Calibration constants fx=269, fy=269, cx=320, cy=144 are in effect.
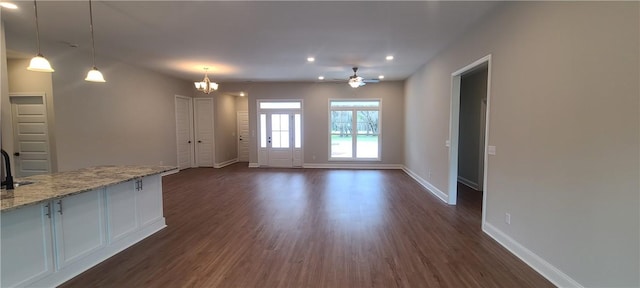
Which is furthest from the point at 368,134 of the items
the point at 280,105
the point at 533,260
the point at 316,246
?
the point at 533,260

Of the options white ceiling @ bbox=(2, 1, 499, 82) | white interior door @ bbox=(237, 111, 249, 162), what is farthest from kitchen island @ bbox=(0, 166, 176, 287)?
white interior door @ bbox=(237, 111, 249, 162)

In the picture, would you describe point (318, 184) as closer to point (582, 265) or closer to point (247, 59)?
point (247, 59)

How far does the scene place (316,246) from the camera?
123 inches

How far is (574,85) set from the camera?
7.23ft

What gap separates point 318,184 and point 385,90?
4043 millimetres

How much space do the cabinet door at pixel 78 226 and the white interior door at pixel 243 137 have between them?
25.7 ft

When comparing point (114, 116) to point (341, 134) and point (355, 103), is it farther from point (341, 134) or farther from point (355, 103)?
point (355, 103)

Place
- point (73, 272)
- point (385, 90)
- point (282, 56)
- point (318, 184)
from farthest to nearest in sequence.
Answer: point (385, 90)
point (318, 184)
point (282, 56)
point (73, 272)

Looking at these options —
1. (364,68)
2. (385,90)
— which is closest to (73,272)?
(364,68)

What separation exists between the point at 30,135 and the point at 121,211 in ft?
12.4

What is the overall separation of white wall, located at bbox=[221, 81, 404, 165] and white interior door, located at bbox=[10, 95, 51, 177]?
184 inches

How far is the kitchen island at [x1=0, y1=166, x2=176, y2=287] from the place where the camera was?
210 centimetres

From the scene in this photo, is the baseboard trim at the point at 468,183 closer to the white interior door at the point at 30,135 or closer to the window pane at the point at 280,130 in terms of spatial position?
the window pane at the point at 280,130

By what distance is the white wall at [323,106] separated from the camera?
8.58 meters
